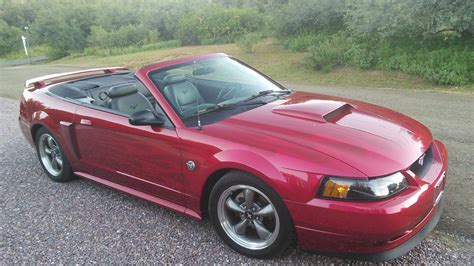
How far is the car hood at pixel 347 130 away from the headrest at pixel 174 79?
737 millimetres

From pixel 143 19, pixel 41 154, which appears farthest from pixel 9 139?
pixel 143 19

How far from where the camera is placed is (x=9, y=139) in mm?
6836

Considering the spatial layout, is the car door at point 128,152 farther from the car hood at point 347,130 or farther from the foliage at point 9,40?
the foliage at point 9,40

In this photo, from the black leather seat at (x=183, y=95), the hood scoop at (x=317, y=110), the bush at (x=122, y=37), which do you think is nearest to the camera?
the hood scoop at (x=317, y=110)

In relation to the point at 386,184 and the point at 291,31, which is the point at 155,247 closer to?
the point at 386,184

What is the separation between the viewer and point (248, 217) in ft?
9.84

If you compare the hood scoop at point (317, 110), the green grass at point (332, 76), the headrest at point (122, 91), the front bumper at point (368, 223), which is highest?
the headrest at point (122, 91)

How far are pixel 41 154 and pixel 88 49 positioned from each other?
110ft

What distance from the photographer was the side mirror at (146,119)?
326 cm

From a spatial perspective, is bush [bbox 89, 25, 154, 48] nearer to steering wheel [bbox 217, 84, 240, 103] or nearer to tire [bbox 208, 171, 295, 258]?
steering wheel [bbox 217, 84, 240, 103]

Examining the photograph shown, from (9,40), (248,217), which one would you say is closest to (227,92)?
(248,217)

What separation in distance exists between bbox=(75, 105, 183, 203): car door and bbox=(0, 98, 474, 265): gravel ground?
30 cm

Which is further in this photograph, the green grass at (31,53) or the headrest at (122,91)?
the green grass at (31,53)

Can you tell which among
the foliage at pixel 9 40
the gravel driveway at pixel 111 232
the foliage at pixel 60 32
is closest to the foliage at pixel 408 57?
the gravel driveway at pixel 111 232
